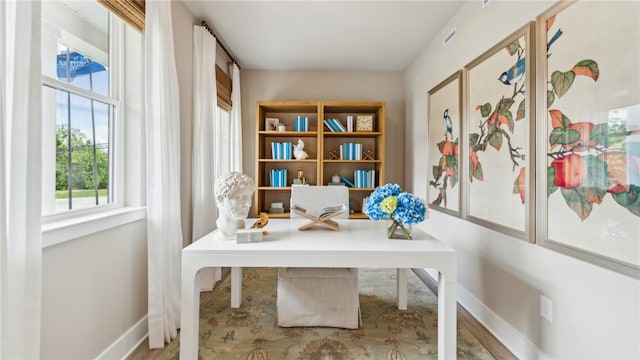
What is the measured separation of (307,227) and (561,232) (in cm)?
136

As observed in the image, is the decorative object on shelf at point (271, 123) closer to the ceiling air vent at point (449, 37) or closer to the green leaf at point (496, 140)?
the ceiling air vent at point (449, 37)

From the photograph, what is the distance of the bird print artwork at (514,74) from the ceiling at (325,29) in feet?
3.11

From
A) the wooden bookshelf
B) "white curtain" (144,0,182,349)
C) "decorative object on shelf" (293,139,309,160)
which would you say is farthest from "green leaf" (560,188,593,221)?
"decorative object on shelf" (293,139,309,160)

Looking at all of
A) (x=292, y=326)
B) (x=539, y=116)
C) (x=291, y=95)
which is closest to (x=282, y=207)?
(x=291, y=95)

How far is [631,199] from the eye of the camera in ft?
3.47

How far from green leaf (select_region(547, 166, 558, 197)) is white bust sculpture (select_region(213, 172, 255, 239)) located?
1.58 m

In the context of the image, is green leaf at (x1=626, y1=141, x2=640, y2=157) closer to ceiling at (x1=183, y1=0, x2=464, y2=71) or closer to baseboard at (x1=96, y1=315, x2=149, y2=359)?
ceiling at (x1=183, y1=0, x2=464, y2=71)

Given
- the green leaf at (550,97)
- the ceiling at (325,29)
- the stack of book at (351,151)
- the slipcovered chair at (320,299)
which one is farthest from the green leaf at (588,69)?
the stack of book at (351,151)

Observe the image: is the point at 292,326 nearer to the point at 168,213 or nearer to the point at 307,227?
the point at 307,227

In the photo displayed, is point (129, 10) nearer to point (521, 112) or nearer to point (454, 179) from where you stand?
point (521, 112)

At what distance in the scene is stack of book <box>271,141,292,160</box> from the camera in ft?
12.0

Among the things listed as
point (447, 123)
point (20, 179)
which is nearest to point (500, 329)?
point (447, 123)

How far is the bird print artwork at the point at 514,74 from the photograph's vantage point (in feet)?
5.32

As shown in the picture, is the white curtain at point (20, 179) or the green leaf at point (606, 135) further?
the green leaf at point (606, 135)
